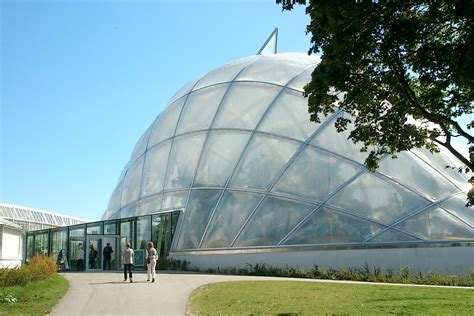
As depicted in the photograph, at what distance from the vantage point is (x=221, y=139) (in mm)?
30219

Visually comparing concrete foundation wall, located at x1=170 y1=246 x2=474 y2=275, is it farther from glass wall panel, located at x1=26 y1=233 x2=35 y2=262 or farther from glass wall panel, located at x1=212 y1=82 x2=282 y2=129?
glass wall panel, located at x1=26 y1=233 x2=35 y2=262

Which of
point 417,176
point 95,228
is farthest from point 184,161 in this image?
point 417,176

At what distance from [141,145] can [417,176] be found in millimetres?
20233

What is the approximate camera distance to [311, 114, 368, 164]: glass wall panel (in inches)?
1023

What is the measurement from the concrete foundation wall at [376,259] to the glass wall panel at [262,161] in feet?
12.5

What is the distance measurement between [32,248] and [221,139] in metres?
20.9

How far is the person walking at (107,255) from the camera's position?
1113 inches

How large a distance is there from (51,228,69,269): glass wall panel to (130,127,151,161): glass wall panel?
713 centimetres

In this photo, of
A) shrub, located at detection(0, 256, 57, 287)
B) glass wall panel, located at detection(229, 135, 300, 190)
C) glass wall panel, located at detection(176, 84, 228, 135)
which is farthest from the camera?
glass wall panel, located at detection(176, 84, 228, 135)

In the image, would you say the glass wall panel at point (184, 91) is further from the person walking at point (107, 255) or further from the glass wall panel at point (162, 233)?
the person walking at point (107, 255)

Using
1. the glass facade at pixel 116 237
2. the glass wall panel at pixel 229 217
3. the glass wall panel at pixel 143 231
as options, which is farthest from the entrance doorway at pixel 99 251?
the glass wall panel at pixel 229 217

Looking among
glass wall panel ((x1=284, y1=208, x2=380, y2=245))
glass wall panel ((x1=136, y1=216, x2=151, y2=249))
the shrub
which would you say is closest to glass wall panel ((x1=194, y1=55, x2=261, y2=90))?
glass wall panel ((x1=136, y1=216, x2=151, y2=249))

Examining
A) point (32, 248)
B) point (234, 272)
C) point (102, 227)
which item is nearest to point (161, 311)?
point (234, 272)

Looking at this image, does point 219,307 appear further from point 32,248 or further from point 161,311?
point 32,248
